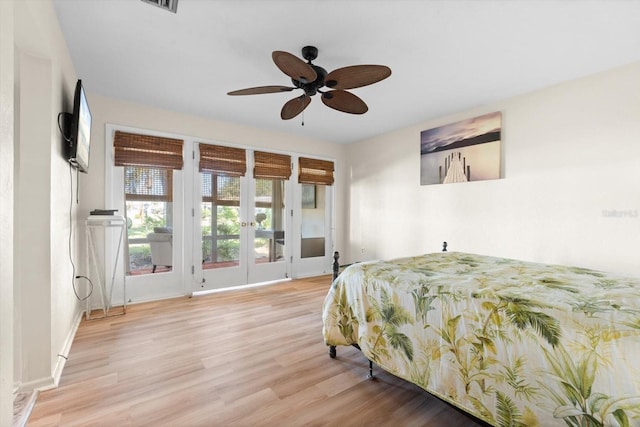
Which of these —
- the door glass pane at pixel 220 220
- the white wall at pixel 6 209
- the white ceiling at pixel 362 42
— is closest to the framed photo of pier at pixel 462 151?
the white ceiling at pixel 362 42

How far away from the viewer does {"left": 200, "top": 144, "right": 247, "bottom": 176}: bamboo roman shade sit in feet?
13.0

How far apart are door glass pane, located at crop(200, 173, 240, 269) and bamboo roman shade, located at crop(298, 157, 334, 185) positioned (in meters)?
1.14

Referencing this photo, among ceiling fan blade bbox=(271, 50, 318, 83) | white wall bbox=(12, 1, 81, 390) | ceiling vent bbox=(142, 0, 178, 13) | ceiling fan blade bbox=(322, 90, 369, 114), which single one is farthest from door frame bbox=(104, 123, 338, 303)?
ceiling fan blade bbox=(271, 50, 318, 83)

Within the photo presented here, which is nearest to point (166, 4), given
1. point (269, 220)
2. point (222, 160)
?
point (222, 160)

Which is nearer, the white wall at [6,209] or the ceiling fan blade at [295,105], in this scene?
the white wall at [6,209]

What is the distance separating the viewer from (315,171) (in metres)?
5.08

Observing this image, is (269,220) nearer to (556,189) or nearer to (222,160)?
(222,160)

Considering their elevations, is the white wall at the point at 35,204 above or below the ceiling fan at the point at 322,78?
below

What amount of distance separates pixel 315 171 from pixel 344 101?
8.96 feet

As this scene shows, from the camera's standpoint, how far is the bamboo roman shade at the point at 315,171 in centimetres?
490

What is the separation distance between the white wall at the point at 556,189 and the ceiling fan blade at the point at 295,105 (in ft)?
7.48

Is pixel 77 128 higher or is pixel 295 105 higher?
pixel 295 105

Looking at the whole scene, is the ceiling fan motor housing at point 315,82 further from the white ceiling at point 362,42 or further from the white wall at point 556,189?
the white wall at point 556,189

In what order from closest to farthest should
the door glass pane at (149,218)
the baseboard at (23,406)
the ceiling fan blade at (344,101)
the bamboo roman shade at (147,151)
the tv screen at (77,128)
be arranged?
the baseboard at (23,406), the tv screen at (77,128), the ceiling fan blade at (344,101), the bamboo roman shade at (147,151), the door glass pane at (149,218)
